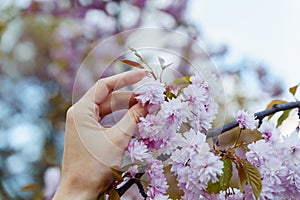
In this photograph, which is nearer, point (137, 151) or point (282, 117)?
point (137, 151)

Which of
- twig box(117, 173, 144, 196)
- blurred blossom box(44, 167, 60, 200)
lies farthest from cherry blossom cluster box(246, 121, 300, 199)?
blurred blossom box(44, 167, 60, 200)

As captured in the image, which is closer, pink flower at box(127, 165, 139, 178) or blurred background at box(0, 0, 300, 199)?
pink flower at box(127, 165, 139, 178)

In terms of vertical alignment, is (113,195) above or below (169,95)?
below

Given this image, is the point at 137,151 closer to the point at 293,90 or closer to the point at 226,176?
the point at 226,176

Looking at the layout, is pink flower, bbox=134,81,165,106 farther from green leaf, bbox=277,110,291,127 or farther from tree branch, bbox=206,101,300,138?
green leaf, bbox=277,110,291,127

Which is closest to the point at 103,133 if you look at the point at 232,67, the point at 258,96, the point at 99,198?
the point at 99,198

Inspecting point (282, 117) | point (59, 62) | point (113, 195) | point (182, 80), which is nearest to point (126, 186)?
point (113, 195)

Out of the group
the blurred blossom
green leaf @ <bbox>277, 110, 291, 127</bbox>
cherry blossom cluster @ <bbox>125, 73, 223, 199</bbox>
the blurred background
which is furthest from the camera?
the blurred background

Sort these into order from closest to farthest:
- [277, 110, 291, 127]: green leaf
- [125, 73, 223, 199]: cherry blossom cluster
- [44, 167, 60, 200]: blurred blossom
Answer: [125, 73, 223, 199]: cherry blossom cluster, [277, 110, 291, 127]: green leaf, [44, 167, 60, 200]: blurred blossom
